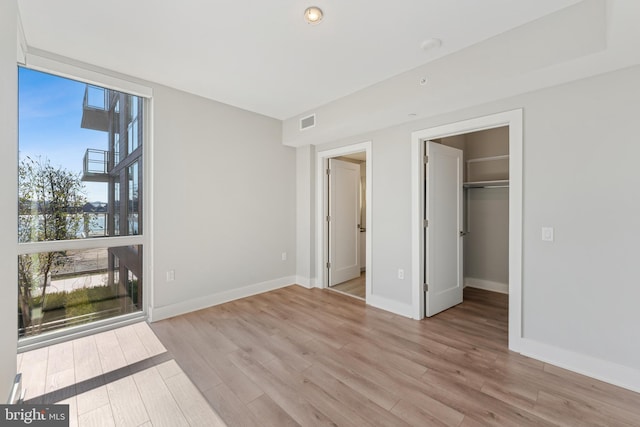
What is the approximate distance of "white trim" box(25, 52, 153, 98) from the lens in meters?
2.49

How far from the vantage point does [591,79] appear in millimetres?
2203

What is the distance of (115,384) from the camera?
6.86ft

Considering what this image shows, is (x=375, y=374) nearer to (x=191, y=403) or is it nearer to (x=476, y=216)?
(x=191, y=403)

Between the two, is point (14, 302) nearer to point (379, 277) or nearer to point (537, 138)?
point (379, 277)

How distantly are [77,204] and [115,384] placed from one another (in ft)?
6.05

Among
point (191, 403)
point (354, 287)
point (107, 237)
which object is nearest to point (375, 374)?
point (191, 403)

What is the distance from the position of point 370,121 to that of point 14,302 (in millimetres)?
3305

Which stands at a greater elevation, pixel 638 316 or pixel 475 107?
pixel 475 107

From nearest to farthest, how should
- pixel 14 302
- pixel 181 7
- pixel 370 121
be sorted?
pixel 14 302 < pixel 181 7 < pixel 370 121

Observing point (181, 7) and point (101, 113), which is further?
point (101, 113)

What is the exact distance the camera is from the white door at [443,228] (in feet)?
11.0

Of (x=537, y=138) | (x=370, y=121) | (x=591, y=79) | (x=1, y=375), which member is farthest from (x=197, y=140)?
(x=591, y=79)

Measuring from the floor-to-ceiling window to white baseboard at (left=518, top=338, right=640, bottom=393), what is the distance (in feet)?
13.6

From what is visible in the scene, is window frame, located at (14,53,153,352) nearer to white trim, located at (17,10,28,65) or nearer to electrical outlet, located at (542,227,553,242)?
white trim, located at (17,10,28,65)
